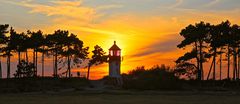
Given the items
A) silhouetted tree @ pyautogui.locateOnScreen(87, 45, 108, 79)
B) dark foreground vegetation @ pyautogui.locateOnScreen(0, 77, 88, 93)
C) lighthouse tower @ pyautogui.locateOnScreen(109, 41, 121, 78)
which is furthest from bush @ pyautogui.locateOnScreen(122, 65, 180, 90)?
silhouetted tree @ pyautogui.locateOnScreen(87, 45, 108, 79)

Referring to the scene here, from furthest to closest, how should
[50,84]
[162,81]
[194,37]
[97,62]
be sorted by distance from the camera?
[97,62], [194,37], [50,84], [162,81]

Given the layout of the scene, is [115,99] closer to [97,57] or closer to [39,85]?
[39,85]

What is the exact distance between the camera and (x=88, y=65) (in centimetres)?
9638

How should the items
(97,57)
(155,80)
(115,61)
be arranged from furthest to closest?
(97,57), (115,61), (155,80)

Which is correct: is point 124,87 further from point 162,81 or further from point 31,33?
point 31,33

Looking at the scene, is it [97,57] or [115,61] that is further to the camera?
[97,57]

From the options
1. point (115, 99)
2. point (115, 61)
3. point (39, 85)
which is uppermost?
point (115, 61)

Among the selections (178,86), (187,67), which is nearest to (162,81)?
(178,86)

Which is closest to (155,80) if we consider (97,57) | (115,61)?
(115,61)

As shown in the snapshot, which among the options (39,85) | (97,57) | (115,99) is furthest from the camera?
(97,57)

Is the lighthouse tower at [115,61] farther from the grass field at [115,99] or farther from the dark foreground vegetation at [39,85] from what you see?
the grass field at [115,99]

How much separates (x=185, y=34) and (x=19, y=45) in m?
30.9

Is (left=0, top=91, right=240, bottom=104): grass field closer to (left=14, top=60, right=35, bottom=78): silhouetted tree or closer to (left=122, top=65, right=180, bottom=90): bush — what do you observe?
(left=122, top=65, right=180, bottom=90): bush

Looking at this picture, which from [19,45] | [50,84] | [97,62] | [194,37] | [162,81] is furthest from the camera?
[97,62]
